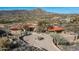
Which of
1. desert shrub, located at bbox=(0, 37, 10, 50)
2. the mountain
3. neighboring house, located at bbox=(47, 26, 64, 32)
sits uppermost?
the mountain

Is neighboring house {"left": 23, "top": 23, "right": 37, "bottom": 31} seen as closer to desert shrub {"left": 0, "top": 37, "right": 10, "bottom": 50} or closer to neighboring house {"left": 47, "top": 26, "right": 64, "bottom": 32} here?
neighboring house {"left": 47, "top": 26, "right": 64, "bottom": 32}

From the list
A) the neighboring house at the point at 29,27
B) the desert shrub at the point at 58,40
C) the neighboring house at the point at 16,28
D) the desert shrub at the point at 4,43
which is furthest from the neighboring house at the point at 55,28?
the desert shrub at the point at 4,43

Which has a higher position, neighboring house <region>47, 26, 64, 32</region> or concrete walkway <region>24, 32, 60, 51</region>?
neighboring house <region>47, 26, 64, 32</region>

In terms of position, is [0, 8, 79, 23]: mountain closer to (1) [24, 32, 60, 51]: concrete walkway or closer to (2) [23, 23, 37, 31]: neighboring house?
(2) [23, 23, 37, 31]: neighboring house

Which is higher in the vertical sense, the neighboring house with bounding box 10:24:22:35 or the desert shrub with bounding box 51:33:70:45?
the neighboring house with bounding box 10:24:22:35

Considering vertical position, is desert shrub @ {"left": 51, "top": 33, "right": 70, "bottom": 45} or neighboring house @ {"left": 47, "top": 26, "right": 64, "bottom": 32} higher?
neighboring house @ {"left": 47, "top": 26, "right": 64, "bottom": 32}

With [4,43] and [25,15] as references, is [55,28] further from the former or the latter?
[4,43]

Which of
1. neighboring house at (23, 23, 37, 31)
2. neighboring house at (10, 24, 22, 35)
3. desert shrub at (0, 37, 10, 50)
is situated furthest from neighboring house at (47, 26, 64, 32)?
desert shrub at (0, 37, 10, 50)

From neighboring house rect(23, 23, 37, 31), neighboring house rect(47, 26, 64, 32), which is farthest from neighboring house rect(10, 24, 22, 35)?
neighboring house rect(47, 26, 64, 32)

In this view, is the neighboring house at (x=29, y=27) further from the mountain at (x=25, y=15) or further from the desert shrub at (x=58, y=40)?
the desert shrub at (x=58, y=40)

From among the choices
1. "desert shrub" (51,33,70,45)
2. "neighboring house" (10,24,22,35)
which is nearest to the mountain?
"neighboring house" (10,24,22,35)

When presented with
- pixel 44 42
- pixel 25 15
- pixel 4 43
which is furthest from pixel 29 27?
pixel 4 43

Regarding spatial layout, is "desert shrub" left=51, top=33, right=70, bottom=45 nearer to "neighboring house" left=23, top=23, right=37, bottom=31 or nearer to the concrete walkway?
the concrete walkway
